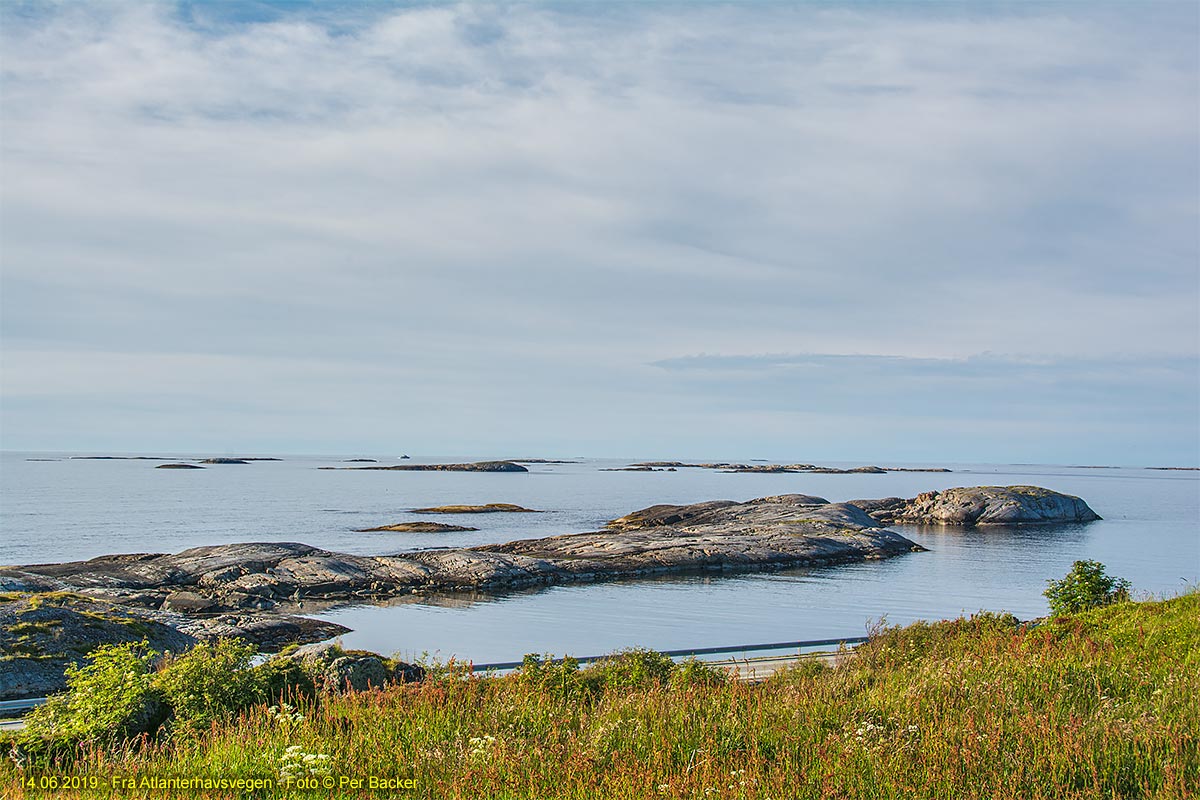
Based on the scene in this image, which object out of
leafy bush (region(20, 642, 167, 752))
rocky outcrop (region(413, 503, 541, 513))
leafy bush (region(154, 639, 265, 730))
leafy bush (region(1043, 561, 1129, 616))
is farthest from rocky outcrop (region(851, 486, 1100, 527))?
leafy bush (region(20, 642, 167, 752))

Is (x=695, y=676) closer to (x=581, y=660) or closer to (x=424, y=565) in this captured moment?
(x=581, y=660)

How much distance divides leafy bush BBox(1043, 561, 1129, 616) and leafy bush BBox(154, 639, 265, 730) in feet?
70.0

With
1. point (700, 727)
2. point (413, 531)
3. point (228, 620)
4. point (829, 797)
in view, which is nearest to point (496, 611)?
point (228, 620)

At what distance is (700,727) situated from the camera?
1059 cm

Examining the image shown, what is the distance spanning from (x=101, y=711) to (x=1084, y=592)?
24.0 m

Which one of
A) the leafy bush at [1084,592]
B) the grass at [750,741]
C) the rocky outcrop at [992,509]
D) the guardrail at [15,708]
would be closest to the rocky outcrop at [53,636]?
the guardrail at [15,708]

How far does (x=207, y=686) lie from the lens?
1352 cm

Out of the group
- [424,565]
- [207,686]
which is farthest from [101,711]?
[424,565]

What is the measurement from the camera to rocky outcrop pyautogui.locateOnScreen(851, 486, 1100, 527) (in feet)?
311

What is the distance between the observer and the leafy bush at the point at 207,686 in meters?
13.1

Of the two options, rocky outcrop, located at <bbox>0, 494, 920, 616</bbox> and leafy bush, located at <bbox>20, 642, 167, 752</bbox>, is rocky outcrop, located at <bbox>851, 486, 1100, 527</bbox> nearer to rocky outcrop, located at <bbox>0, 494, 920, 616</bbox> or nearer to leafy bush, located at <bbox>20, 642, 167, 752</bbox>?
rocky outcrop, located at <bbox>0, 494, 920, 616</bbox>

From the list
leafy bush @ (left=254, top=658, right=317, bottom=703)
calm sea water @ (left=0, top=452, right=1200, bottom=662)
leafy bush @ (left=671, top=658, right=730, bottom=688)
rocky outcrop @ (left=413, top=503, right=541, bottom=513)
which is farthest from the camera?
rocky outcrop @ (left=413, top=503, right=541, bottom=513)

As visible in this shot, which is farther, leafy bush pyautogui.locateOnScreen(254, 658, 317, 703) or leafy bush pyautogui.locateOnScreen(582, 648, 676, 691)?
leafy bush pyautogui.locateOnScreen(582, 648, 676, 691)

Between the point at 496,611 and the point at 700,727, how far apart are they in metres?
30.8
